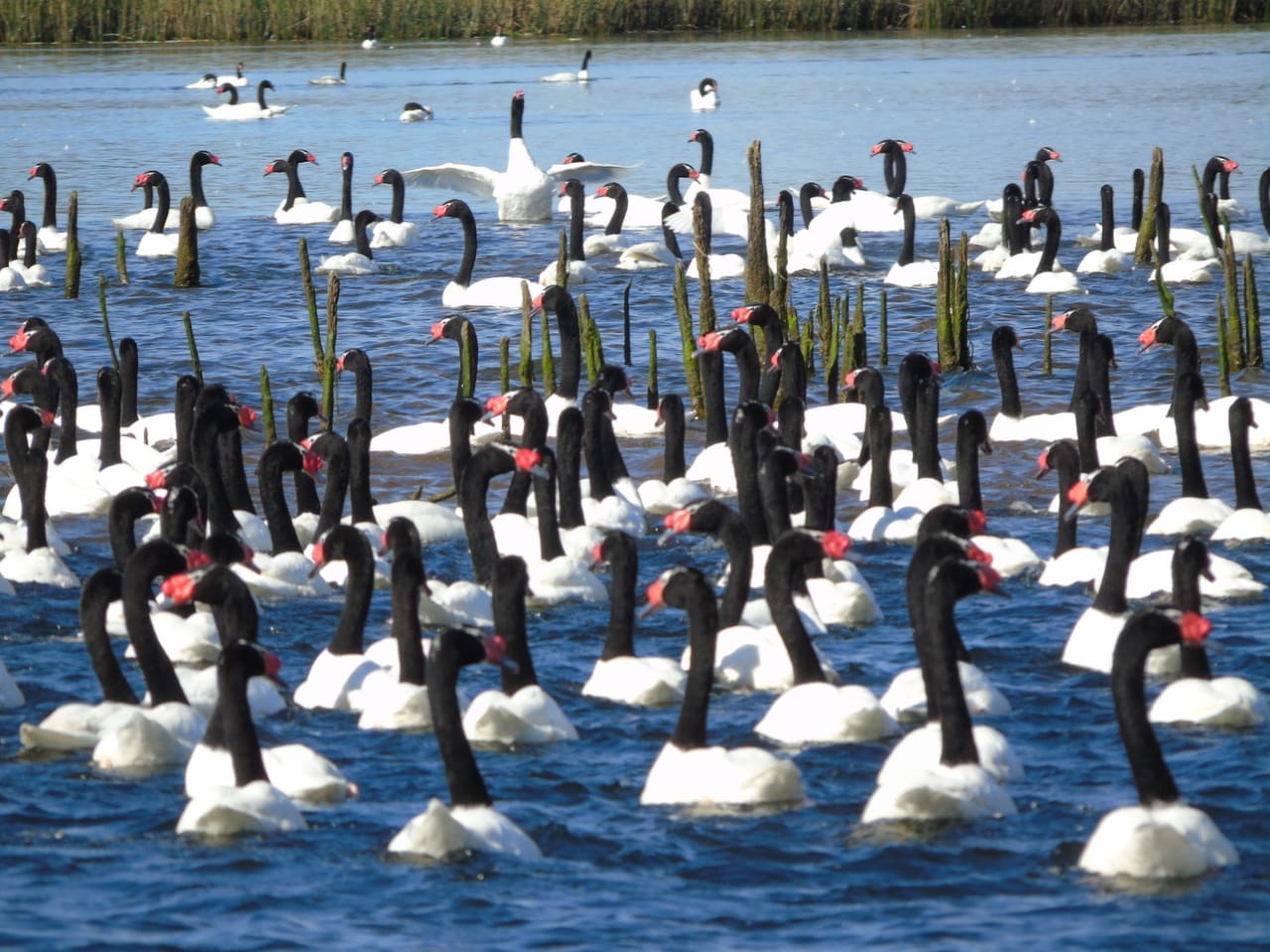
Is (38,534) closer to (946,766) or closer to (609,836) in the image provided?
(609,836)

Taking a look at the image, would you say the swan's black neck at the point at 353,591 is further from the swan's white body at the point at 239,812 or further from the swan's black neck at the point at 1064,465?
the swan's black neck at the point at 1064,465

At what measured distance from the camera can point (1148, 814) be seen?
7.82 m

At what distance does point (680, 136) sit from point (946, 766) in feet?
106

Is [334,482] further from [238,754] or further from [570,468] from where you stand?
[238,754]

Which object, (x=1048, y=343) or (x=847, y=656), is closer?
(x=847, y=656)

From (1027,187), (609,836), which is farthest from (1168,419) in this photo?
(1027,187)

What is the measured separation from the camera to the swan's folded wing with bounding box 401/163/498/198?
2909 cm

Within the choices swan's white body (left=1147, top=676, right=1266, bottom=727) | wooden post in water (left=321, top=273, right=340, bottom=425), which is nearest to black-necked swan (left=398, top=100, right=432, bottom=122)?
wooden post in water (left=321, top=273, right=340, bottom=425)

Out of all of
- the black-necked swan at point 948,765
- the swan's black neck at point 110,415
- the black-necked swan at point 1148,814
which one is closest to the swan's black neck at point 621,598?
the black-necked swan at point 948,765

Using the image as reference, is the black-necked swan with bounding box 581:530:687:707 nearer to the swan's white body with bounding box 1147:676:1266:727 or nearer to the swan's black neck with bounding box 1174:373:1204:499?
the swan's white body with bounding box 1147:676:1266:727

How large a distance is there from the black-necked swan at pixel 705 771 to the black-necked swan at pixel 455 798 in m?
0.67

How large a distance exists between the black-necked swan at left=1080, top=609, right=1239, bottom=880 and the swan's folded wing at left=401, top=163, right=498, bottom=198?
21515 millimetres

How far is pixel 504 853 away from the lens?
803 centimetres

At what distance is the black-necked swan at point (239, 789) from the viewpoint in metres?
8.16
